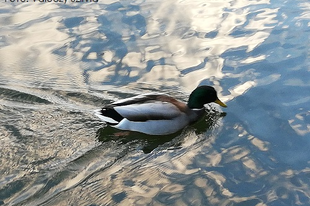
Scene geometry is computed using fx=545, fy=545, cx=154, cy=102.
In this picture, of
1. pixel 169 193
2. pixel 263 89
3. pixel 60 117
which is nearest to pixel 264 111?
pixel 263 89

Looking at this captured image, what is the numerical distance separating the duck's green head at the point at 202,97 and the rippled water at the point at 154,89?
211 mm

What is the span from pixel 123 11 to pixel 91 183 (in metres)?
4.96

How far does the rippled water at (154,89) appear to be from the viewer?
570cm

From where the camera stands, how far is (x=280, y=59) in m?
8.41

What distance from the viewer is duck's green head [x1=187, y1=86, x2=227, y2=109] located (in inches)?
280

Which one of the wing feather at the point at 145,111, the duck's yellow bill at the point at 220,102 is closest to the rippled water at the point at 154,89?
the duck's yellow bill at the point at 220,102

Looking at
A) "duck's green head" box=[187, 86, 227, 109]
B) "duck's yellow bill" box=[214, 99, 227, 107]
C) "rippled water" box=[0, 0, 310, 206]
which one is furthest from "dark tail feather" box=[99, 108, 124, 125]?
"duck's yellow bill" box=[214, 99, 227, 107]

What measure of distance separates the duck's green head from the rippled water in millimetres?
211

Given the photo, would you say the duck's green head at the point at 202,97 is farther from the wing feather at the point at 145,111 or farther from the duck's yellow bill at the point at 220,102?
the wing feather at the point at 145,111

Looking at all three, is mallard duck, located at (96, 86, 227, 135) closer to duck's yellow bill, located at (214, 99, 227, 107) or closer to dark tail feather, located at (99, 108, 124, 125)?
dark tail feather, located at (99, 108, 124, 125)

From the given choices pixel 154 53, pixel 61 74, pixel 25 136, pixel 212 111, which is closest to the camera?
pixel 25 136

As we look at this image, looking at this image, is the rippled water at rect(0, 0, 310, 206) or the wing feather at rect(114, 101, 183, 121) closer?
the rippled water at rect(0, 0, 310, 206)

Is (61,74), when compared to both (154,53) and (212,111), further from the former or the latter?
(212,111)

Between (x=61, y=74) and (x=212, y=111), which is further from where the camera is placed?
(x=61, y=74)
